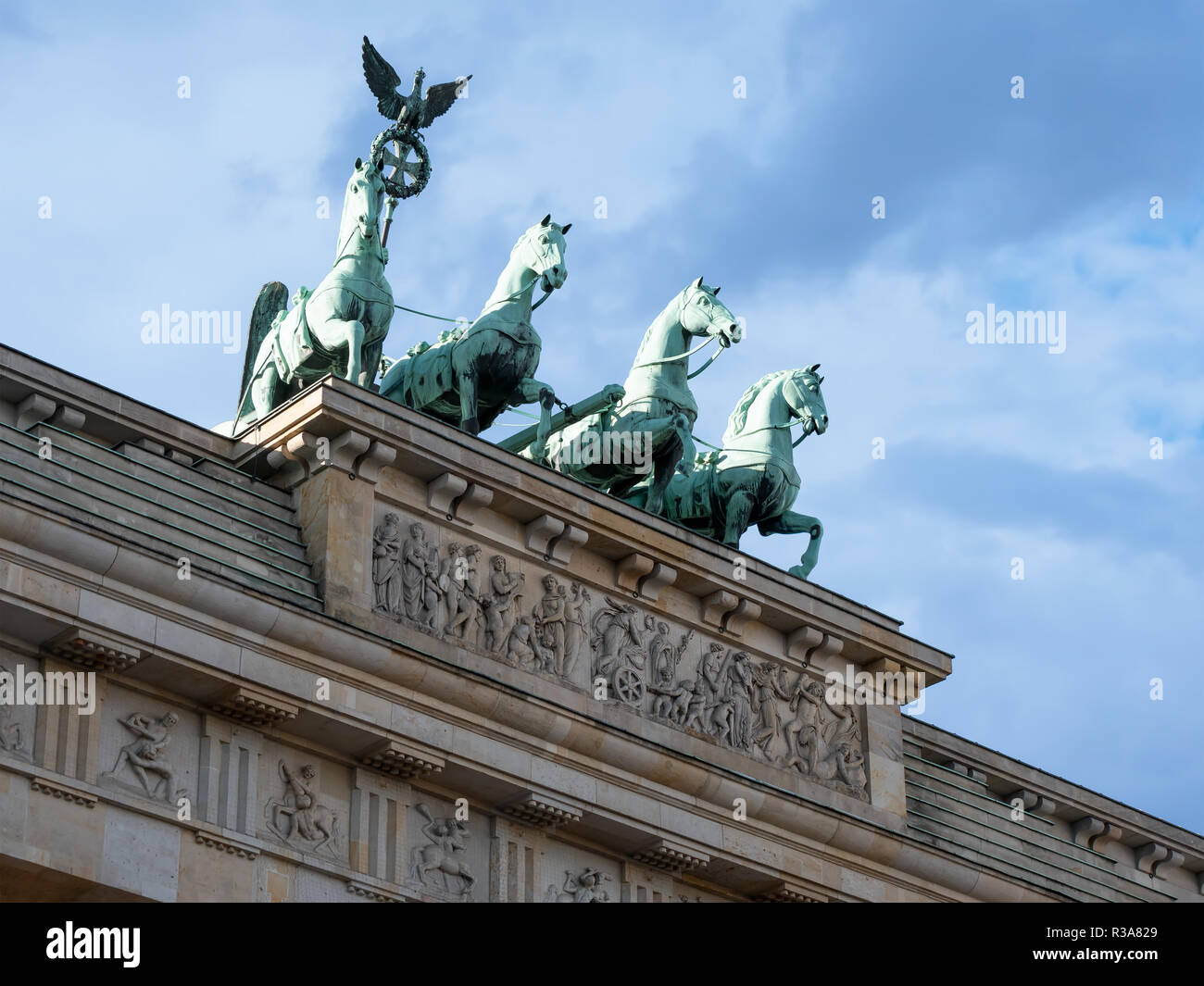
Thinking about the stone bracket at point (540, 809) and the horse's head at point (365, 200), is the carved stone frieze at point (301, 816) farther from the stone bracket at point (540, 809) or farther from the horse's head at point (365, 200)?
the horse's head at point (365, 200)

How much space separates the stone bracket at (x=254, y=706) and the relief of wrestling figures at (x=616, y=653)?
1.80 m

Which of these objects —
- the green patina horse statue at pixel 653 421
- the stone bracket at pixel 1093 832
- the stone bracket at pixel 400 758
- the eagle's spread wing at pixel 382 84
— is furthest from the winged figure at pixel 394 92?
the stone bracket at pixel 1093 832

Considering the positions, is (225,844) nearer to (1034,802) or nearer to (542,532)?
(542,532)

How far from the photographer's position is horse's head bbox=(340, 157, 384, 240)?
26.5 meters

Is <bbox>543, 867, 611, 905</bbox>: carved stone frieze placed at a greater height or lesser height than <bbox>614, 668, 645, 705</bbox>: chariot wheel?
lesser

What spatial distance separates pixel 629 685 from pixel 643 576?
1092 millimetres

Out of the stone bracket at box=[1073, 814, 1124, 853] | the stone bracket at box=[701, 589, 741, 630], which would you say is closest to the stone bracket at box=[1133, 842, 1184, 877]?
the stone bracket at box=[1073, 814, 1124, 853]

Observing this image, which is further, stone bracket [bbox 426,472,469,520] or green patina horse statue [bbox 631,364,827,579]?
green patina horse statue [bbox 631,364,827,579]

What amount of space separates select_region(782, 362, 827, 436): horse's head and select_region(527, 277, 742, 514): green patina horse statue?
1.02m

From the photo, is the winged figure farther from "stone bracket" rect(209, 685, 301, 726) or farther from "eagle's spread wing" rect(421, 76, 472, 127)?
"stone bracket" rect(209, 685, 301, 726)

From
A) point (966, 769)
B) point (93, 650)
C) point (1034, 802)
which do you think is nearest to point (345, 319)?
point (93, 650)

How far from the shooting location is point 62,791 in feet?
69.8
